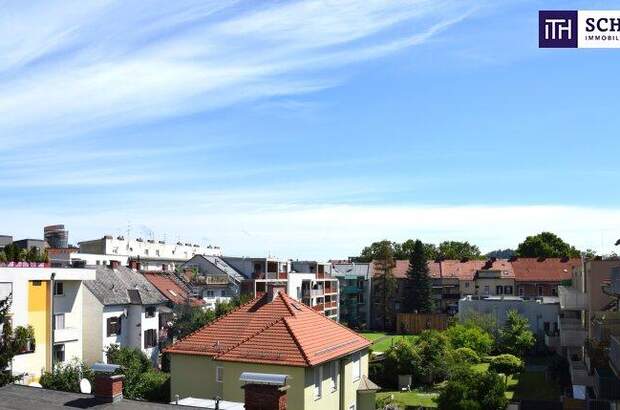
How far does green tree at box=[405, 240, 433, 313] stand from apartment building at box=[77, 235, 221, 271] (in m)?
36.6

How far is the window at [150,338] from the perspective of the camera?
60781 mm

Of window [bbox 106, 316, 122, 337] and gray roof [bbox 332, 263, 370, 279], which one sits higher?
gray roof [bbox 332, 263, 370, 279]

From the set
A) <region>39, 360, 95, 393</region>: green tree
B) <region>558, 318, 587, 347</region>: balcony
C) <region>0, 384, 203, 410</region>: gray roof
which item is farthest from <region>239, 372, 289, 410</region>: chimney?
<region>558, 318, 587, 347</region>: balcony

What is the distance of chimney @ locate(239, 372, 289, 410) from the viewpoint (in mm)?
17938

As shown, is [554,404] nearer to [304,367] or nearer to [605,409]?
[605,409]

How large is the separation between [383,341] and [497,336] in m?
21.6

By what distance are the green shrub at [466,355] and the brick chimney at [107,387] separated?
44.6 m

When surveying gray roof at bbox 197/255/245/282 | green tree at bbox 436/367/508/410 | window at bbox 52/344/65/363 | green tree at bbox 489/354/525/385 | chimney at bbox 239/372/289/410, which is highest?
gray roof at bbox 197/255/245/282

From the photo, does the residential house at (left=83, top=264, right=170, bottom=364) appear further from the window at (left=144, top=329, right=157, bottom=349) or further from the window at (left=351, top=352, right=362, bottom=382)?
the window at (left=351, top=352, right=362, bottom=382)

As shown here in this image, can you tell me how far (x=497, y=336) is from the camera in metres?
76.0

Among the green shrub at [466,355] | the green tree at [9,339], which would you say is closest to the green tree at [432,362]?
the green shrub at [466,355]

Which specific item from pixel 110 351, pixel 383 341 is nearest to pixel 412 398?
pixel 110 351

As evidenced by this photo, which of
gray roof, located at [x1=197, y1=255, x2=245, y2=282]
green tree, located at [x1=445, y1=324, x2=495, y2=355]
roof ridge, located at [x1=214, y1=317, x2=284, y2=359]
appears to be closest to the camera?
roof ridge, located at [x1=214, y1=317, x2=284, y2=359]

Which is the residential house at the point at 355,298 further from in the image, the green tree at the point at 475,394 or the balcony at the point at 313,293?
the green tree at the point at 475,394
